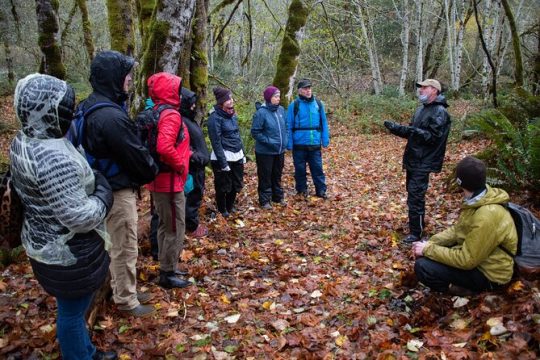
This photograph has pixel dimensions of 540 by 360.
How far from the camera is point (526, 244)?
375cm

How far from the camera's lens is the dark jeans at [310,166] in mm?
8445

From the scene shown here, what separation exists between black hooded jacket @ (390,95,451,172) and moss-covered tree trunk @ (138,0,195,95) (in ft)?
11.2

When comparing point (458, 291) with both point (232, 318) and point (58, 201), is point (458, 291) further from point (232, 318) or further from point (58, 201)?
point (58, 201)

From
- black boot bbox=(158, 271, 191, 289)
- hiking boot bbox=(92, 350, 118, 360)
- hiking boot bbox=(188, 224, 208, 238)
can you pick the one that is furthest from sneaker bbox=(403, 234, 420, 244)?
hiking boot bbox=(92, 350, 118, 360)

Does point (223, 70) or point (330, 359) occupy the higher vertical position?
point (223, 70)

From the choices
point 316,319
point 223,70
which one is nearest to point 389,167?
point 316,319

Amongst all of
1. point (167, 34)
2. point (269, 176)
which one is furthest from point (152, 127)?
point (269, 176)

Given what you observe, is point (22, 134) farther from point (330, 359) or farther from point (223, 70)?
point (223, 70)

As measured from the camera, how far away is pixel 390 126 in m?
5.90

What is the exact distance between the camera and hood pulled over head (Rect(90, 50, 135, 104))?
3508 mm

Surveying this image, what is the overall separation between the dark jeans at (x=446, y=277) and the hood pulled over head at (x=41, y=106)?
11.5 feet

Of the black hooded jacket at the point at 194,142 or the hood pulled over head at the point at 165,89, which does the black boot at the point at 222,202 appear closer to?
the black hooded jacket at the point at 194,142

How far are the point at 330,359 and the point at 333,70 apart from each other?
2191cm

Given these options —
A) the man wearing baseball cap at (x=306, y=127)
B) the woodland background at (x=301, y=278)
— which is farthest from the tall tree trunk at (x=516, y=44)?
the man wearing baseball cap at (x=306, y=127)
